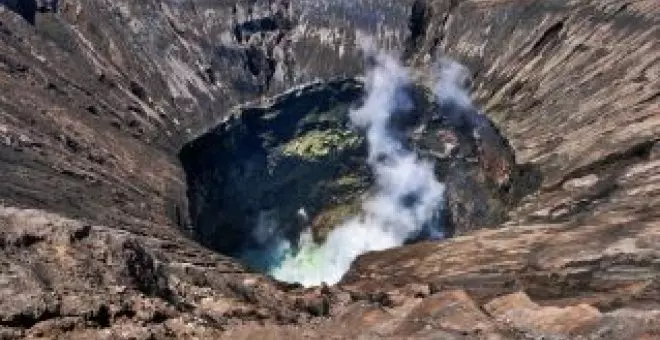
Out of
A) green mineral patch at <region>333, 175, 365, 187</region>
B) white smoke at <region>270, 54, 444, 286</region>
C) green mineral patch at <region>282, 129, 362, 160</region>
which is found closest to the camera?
white smoke at <region>270, 54, 444, 286</region>

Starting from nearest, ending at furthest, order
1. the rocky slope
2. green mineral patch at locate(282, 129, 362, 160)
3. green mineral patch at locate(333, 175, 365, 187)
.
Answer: the rocky slope, green mineral patch at locate(333, 175, 365, 187), green mineral patch at locate(282, 129, 362, 160)

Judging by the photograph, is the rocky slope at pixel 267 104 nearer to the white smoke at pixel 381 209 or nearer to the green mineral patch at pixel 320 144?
the green mineral patch at pixel 320 144

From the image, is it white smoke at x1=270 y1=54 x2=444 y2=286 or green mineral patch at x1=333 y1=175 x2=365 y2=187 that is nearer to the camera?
white smoke at x1=270 y1=54 x2=444 y2=286

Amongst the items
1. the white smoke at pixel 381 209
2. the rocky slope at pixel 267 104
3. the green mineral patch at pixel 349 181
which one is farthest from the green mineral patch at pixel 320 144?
the rocky slope at pixel 267 104

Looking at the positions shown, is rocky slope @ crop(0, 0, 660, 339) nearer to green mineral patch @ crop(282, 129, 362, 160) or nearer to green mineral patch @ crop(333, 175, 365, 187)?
green mineral patch @ crop(282, 129, 362, 160)

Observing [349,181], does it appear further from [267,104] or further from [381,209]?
[267,104]

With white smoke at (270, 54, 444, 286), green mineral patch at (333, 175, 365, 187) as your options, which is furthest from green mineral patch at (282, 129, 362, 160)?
green mineral patch at (333, 175, 365, 187)

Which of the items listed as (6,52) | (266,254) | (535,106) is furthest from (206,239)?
(535,106)
